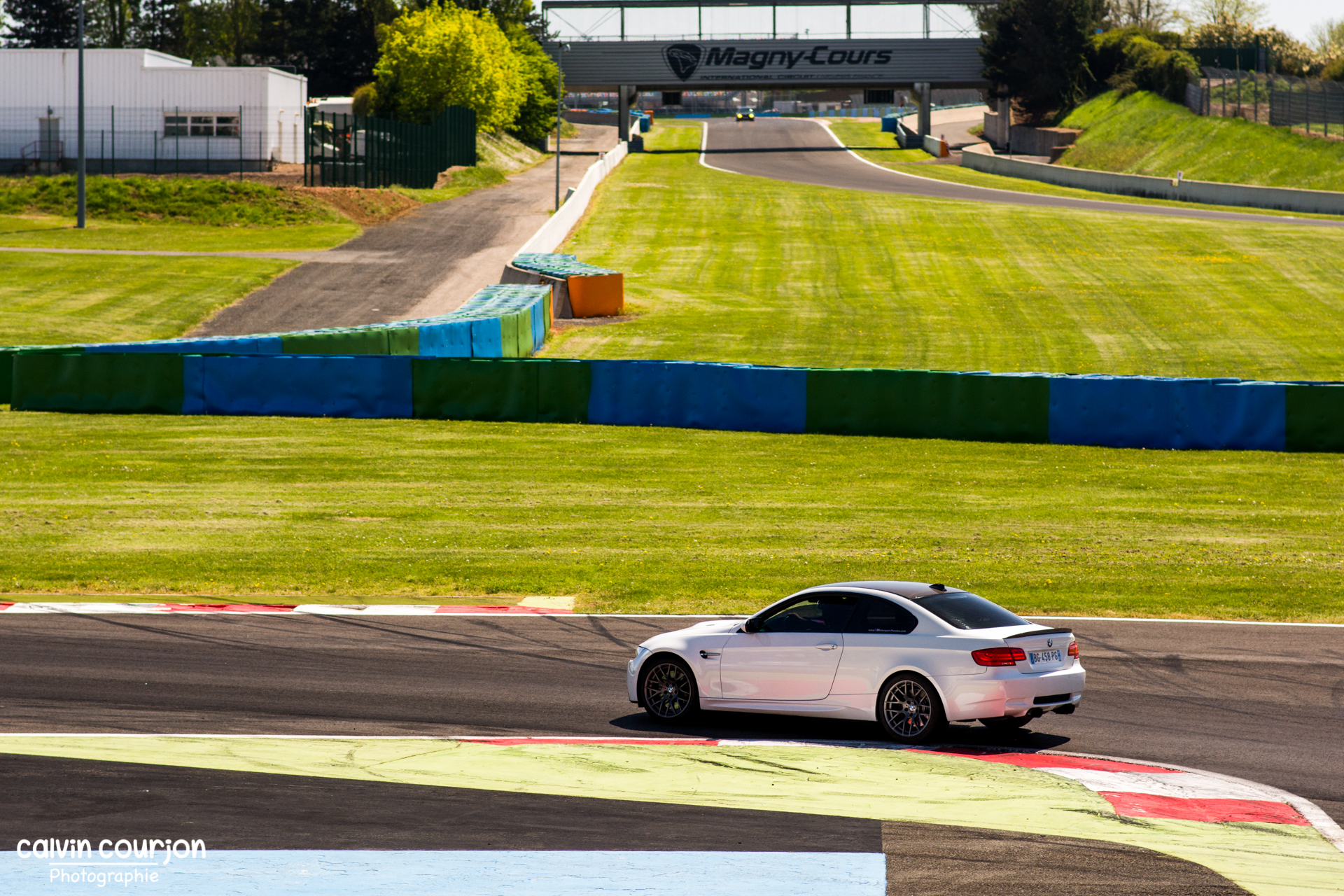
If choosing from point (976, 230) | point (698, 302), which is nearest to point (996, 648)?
point (698, 302)

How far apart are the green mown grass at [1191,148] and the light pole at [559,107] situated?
33.8 metres

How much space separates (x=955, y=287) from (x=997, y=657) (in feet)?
134

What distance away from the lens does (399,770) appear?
33.5 feet

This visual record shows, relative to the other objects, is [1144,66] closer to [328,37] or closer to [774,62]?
[774,62]

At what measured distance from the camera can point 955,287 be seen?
166ft

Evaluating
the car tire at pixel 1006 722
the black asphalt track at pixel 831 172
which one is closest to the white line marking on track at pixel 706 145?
the black asphalt track at pixel 831 172

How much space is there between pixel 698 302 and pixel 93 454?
26.1 meters

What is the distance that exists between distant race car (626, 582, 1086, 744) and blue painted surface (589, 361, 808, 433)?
1597 centimetres

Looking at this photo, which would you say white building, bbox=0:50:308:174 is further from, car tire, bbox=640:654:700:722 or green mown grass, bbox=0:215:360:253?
car tire, bbox=640:654:700:722

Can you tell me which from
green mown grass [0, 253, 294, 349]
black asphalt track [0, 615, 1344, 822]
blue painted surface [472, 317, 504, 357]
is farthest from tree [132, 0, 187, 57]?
black asphalt track [0, 615, 1344, 822]

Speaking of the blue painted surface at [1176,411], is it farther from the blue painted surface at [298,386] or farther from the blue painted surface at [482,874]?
the blue painted surface at [482,874]

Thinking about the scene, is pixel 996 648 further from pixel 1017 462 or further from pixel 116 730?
pixel 1017 462

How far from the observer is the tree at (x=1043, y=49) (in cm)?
9656

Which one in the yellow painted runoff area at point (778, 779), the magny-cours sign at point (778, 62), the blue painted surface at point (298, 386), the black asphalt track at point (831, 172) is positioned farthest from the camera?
the magny-cours sign at point (778, 62)
